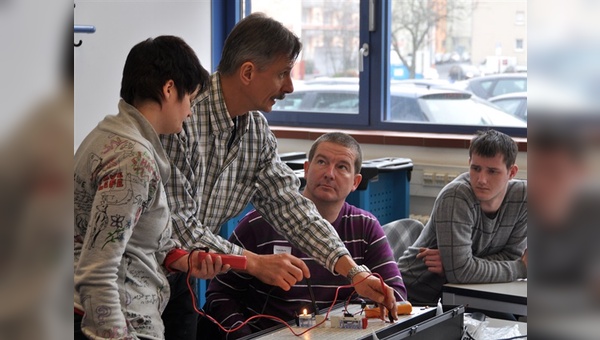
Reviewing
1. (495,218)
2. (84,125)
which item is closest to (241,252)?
(495,218)

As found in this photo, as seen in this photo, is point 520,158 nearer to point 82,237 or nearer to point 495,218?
point 495,218

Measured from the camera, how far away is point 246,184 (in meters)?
2.11

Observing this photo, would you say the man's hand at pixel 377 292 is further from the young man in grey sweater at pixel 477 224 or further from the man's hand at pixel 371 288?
the young man in grey sweater at pixel 477 224

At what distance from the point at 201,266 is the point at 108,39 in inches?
124

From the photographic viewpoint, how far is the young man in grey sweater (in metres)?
2.88

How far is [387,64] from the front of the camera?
4750mm

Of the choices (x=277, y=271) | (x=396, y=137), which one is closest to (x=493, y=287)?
(x=277, y=271)

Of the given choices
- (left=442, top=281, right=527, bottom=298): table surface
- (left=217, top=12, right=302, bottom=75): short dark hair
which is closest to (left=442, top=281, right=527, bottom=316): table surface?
(left=442, top=281, right=527, bottom=298): table surface

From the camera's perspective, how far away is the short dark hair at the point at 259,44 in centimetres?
197

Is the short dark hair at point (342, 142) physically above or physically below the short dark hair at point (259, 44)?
below

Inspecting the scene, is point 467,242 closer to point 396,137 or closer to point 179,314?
point 179,314

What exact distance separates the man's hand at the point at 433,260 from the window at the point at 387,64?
154 cm

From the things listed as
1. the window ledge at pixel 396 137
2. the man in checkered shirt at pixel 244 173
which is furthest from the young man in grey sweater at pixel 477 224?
the window ledge at pixel 396 137

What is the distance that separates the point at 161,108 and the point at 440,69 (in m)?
3.36
